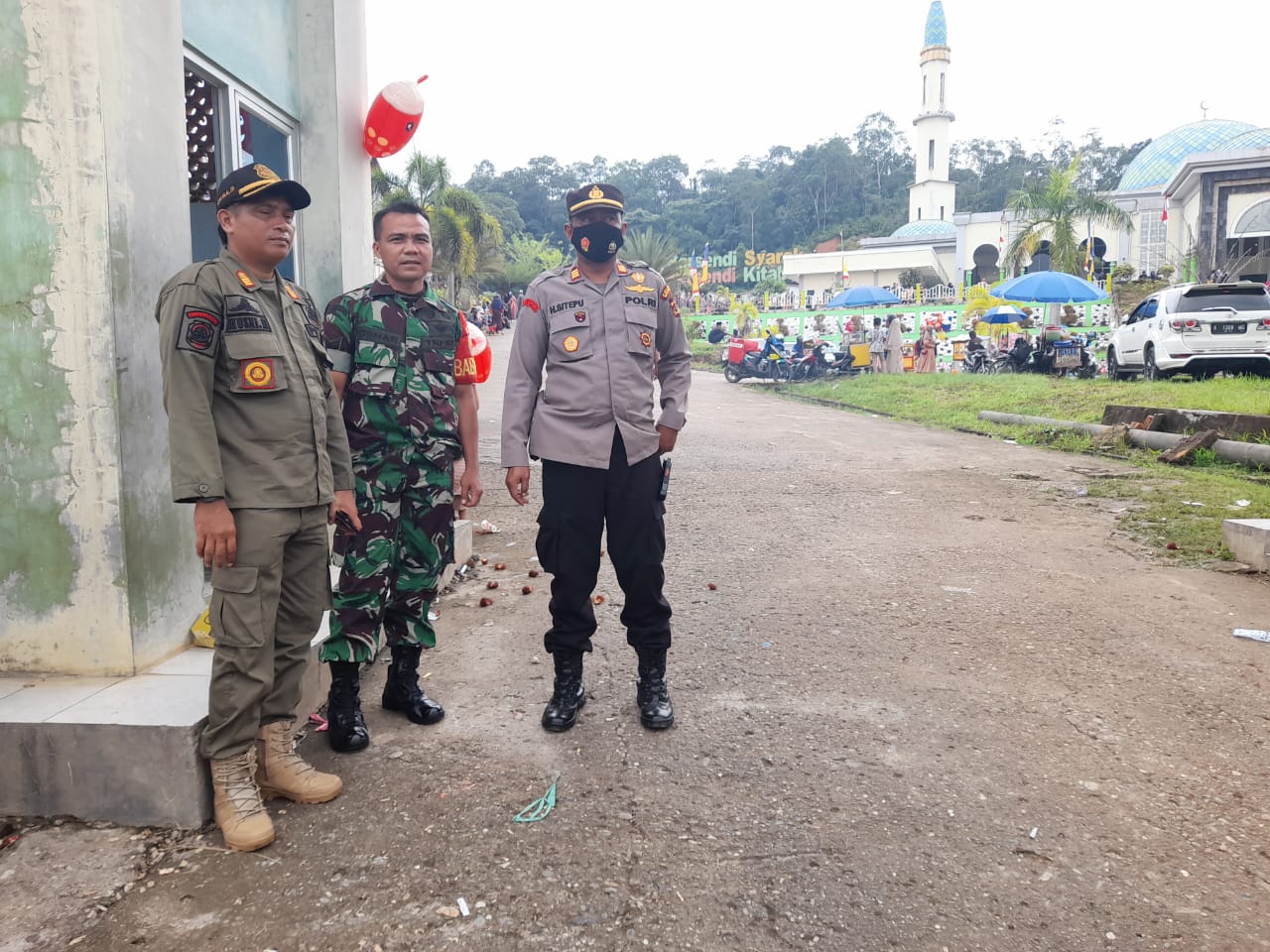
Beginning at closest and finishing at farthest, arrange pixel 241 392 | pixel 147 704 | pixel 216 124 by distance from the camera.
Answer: pixel 241 392 → pixel 147 704 → pixel 216 124

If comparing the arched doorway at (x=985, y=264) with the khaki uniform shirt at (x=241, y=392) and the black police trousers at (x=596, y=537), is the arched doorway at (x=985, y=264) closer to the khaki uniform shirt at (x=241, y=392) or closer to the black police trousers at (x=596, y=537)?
the black police trousers at (x=596, y=537)

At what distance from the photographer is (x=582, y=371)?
3.20 metres

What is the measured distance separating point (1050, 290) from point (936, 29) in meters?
45.2

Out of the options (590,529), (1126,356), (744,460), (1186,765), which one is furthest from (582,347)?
(1126,356)

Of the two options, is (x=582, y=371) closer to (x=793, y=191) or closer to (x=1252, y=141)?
(x=1252, y=141)

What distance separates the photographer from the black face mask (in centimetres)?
317

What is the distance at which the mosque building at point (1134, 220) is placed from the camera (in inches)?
1091

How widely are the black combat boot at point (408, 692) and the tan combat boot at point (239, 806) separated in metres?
0.75

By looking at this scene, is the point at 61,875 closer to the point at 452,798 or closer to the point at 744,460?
the point at 452,798

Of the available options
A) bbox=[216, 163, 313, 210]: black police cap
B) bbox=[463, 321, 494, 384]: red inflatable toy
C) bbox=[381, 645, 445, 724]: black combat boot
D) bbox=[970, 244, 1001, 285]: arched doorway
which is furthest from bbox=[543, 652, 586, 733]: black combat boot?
bbox=[970, 244, 1001, 285]: arched doorway

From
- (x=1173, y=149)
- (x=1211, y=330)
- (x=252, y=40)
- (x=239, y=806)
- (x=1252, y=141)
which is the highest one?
(x=1173, y=149)

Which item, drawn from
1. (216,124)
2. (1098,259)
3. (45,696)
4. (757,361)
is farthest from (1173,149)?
(45,696)

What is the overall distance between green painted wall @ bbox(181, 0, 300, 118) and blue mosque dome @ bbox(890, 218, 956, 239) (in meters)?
50.3

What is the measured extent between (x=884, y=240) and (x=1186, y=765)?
5374 centimetres
